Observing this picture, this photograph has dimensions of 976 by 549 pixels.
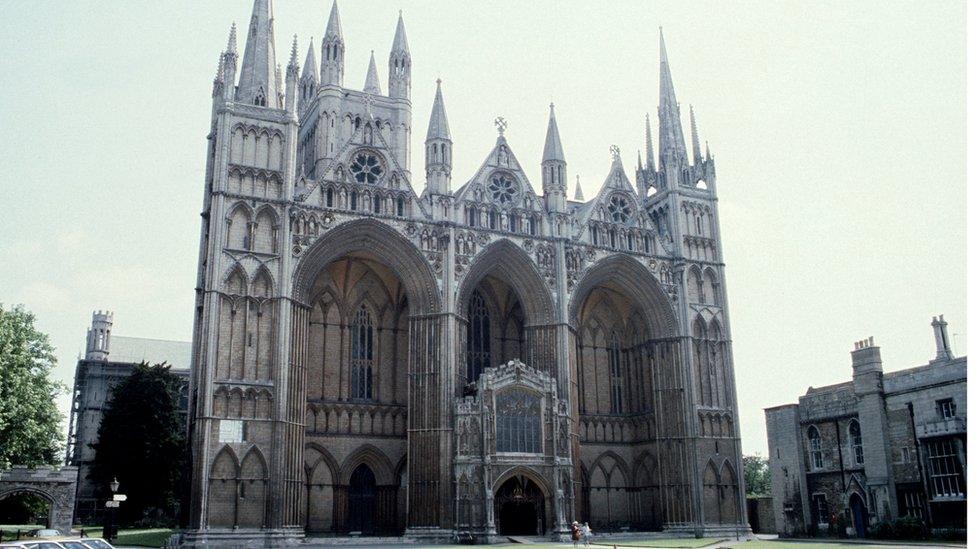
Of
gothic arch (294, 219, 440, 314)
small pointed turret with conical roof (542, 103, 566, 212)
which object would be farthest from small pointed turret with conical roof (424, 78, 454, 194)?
small pointed turret with conical roof (542, 103, 566, 212)

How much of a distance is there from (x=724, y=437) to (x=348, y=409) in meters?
20.4

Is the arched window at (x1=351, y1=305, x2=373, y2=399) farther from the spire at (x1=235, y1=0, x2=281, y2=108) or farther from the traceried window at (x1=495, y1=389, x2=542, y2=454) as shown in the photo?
the spire at (x1=235, y1=0, x2=281, y2=108)

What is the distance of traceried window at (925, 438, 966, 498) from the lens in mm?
38969

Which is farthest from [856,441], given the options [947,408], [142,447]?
[142,447]

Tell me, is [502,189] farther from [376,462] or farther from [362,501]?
[362,501]

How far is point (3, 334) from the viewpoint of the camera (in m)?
40.0

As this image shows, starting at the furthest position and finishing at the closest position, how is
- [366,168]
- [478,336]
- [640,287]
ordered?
[640,287] → [478,336] → [366,168]

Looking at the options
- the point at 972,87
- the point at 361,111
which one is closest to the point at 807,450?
the point at 361,111

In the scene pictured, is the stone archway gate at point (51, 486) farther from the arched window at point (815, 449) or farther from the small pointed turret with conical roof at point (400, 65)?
the arched window at point (815, 449)

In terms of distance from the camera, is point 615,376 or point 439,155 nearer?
point 439,155

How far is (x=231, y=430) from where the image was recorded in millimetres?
36594

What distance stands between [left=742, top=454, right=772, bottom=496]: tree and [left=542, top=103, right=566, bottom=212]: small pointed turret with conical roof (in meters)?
57.7

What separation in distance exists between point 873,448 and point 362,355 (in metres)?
26.3

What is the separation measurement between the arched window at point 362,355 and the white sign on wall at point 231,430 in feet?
28.0
